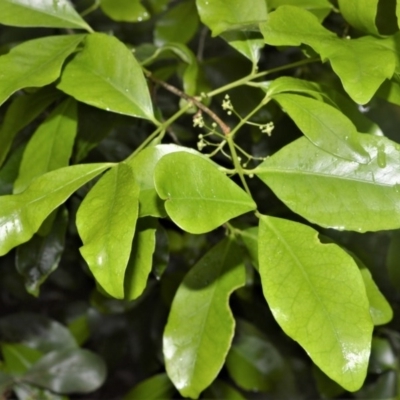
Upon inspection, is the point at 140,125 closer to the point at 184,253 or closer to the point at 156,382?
the point at 184,253

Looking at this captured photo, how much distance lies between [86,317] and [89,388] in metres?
0.16

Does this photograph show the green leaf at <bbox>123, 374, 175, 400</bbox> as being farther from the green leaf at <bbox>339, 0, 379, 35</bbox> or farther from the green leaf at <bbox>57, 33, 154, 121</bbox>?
the green leaf at <bbox>339, 0, 379, 35</bbox>

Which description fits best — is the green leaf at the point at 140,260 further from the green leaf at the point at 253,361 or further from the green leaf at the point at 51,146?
the green leaf at the point at 253,361

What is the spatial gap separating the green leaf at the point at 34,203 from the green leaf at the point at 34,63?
85 millimetres

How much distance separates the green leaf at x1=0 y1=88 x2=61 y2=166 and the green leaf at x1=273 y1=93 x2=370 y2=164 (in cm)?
32

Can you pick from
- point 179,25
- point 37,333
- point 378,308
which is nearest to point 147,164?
point 378,308

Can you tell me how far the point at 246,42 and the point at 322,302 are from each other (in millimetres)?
307

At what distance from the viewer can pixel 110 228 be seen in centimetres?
51

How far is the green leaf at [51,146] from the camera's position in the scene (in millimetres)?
723

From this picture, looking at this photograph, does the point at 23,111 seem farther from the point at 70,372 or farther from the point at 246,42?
the point at 70,372

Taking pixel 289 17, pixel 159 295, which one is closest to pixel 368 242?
pixel 159 295

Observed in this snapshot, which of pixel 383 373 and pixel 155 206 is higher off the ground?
pixel 155 206

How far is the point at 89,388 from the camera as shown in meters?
1.05

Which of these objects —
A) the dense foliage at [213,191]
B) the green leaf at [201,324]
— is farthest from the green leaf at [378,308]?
the green leaf at [201,324]
